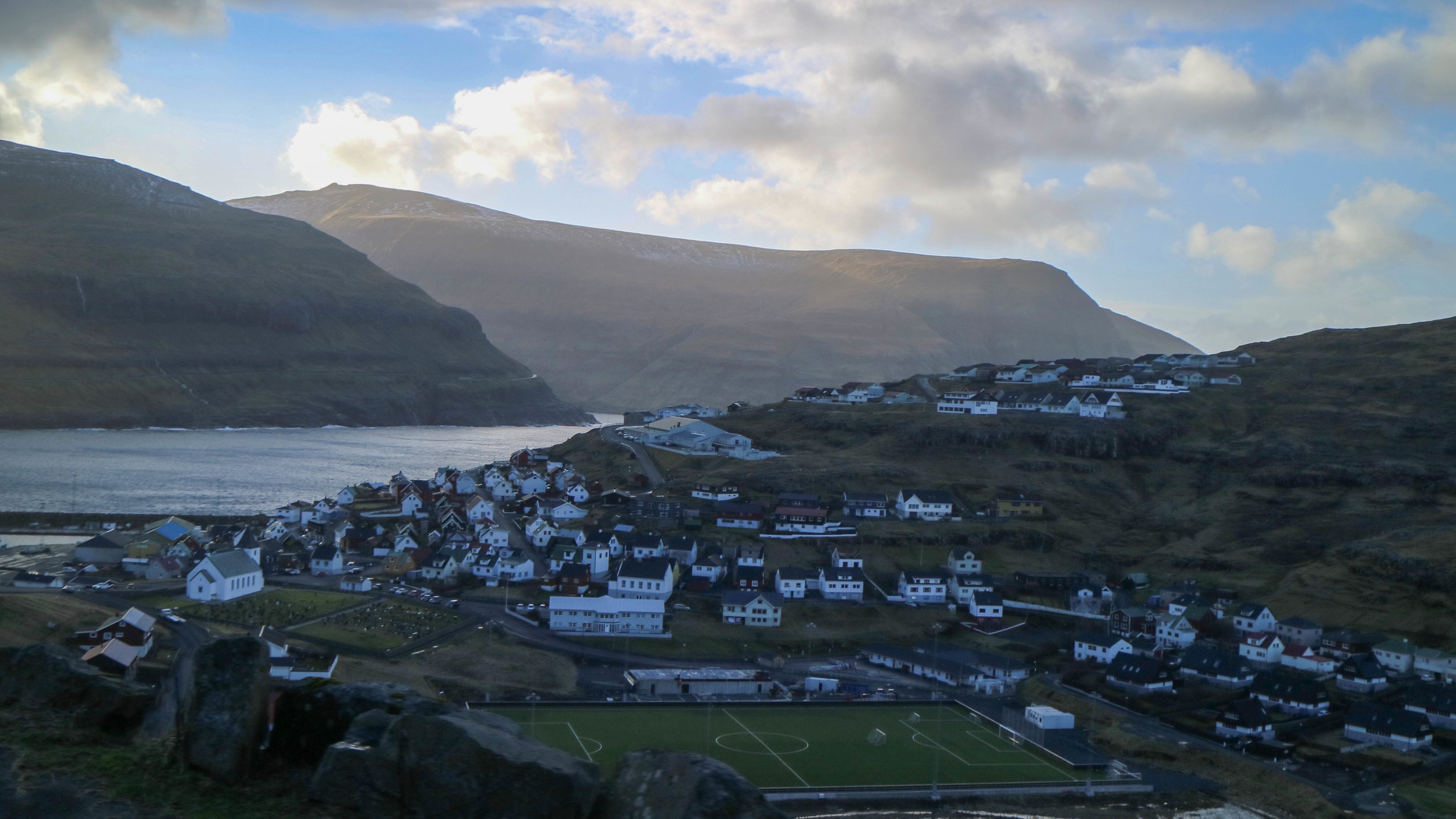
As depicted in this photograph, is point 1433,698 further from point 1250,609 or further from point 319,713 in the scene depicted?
point 319,713

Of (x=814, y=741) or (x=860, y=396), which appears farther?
(x=860, y=396)

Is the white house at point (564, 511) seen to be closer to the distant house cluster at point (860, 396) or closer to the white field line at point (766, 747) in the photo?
the white field line at point (766, 747)

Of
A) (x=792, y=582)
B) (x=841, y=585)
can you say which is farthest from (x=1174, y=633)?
(x=792, y=582)

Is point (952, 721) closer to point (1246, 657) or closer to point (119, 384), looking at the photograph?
point (1246, 657)

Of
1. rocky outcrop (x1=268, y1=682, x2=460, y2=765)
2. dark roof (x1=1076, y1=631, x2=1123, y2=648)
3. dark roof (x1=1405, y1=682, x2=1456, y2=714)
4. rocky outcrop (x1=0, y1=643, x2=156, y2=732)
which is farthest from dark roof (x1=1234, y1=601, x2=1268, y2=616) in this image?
rocky outcrop (x1=0, y1=643, x2=156, y2=732)

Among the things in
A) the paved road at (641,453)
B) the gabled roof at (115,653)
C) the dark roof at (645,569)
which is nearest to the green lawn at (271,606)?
the gabled roof at (115,653)

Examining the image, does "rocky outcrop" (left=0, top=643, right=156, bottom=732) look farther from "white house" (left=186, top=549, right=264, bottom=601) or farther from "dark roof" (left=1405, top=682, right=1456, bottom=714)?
"dark roof" (left=1405, top=682, right=1456, bottom=714)

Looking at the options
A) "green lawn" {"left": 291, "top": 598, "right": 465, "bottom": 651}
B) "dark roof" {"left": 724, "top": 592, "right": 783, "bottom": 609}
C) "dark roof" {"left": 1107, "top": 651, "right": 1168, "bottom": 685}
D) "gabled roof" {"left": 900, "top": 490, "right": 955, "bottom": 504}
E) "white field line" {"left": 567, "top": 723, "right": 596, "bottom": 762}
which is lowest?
"white field line" {"left": 567, "top": 723, "right": 596, "bottom": 762}
